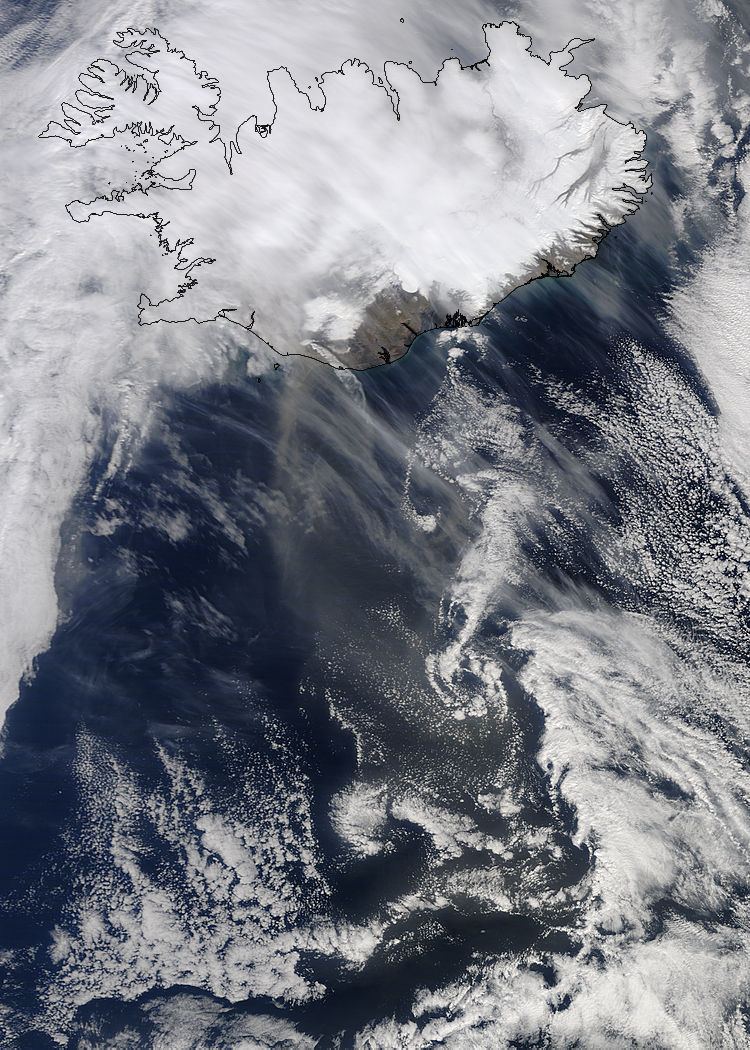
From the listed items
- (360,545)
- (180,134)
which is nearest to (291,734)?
(360,545)

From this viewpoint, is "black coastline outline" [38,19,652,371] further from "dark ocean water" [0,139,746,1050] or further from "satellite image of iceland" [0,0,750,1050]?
"dark ocean water" [0,139,746,1050]

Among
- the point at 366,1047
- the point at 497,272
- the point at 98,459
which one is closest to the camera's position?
the point at 366,1047

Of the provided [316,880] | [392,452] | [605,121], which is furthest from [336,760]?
[605,121]

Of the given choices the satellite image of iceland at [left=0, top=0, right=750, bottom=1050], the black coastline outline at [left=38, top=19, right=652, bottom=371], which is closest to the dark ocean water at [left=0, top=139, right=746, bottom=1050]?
the satellite image of iceland at [left=0, top=0, right=750, bottom=1050]

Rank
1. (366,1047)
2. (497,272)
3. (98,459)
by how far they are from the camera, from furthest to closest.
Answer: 1. (497,272)
2. (98,459)
3. (366,1047)

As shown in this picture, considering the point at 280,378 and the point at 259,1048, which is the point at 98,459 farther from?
the point at 259,1048

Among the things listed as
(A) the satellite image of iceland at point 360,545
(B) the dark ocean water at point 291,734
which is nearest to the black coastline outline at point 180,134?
(A) the satellite image of iceland at point 360,545

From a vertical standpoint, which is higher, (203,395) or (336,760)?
(203,395)
